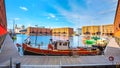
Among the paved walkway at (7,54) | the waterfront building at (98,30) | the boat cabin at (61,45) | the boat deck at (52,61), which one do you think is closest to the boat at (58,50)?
the boat cabin at (61,45)

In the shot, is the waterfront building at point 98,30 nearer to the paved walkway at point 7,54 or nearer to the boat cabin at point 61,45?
the boat cabin at point 61,45

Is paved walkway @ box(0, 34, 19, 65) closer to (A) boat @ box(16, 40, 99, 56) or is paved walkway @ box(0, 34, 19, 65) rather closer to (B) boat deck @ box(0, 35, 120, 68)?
(B) boat deck @ box(0, 35, 120, 68)

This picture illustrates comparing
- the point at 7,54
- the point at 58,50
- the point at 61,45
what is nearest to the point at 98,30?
the point at 61,45

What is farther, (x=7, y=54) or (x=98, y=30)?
(x=98, y=30)

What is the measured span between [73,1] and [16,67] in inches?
1315

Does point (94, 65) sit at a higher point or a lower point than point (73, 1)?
lower

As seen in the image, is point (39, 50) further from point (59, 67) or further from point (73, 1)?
point (73, 1)

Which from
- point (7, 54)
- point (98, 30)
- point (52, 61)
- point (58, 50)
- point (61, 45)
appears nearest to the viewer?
point (52, 61)

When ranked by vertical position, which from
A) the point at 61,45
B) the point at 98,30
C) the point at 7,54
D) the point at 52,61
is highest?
the point at 98,30

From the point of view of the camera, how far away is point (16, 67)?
9883 millimetres

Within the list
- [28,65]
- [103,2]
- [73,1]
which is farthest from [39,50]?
[73,1]

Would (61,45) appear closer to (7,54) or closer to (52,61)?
(7,54)

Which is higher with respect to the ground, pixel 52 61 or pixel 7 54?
pixel 7 54

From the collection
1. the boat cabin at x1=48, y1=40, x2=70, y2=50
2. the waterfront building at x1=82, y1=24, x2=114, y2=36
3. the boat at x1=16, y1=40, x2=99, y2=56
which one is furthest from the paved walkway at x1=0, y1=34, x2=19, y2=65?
the waterfront building at x1=82, y1=24, x2=114, y2=36
